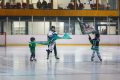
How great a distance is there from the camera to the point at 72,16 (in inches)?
1368

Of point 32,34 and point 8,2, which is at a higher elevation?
point 8,2

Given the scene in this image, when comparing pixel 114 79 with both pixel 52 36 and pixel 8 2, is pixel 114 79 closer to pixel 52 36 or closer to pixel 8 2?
pixel 52 36

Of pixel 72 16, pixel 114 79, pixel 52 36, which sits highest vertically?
pixel 72 16

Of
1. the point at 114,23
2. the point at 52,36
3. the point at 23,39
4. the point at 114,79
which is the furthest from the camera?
the point at 114,23

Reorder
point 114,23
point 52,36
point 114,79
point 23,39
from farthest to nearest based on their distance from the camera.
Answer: point 114,23 < point 23,39 < point 52,36 < point 114,79

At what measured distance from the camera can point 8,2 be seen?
3441 centimetres

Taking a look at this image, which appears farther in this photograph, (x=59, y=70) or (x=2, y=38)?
(x=2, y=38)

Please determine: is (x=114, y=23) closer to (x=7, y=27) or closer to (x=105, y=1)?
(x=105, y=1)

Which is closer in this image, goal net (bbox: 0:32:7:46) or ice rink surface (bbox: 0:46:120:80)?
ice rink surface (bbox: 0:46:120:80)

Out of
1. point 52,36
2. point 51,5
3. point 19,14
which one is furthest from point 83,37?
point 52,36

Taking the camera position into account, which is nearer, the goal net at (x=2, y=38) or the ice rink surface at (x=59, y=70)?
the ice rink surface at (x=59, y=70)

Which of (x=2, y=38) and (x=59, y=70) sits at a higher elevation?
(x=2, y=38)

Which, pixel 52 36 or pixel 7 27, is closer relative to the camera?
pixel 52 36

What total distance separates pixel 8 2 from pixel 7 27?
355 cm
